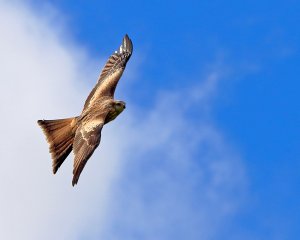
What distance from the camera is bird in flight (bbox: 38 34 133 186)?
34.2 meters

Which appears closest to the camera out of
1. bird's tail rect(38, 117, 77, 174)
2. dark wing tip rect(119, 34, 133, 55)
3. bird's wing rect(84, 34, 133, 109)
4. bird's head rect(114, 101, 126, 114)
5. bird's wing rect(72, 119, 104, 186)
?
bird's wing rect(72, 119, 104, 186)

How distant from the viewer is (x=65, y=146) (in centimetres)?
3641

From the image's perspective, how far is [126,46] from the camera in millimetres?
44531

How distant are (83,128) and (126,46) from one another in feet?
30.3

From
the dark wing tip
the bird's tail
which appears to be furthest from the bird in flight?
the dark wing tip

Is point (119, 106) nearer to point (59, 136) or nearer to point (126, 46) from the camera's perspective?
point (59, 136)

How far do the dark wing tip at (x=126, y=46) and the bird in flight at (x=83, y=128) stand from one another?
3.37 m

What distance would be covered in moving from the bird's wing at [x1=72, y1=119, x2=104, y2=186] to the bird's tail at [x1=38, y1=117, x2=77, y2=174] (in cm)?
65

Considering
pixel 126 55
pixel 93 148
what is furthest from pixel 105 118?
pixel 126 55

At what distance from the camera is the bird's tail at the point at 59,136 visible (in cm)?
3606

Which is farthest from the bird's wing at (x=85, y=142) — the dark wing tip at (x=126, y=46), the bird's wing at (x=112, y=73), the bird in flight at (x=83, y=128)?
the dark wing tip at (x=126, y=46)

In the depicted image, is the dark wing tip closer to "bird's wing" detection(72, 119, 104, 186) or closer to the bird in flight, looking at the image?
the bird in flight

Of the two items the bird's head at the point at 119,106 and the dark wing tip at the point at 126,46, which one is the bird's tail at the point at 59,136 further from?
the dark wing tip at the point at 126,46

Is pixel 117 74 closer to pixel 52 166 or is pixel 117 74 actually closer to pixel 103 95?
pixel 103 95
